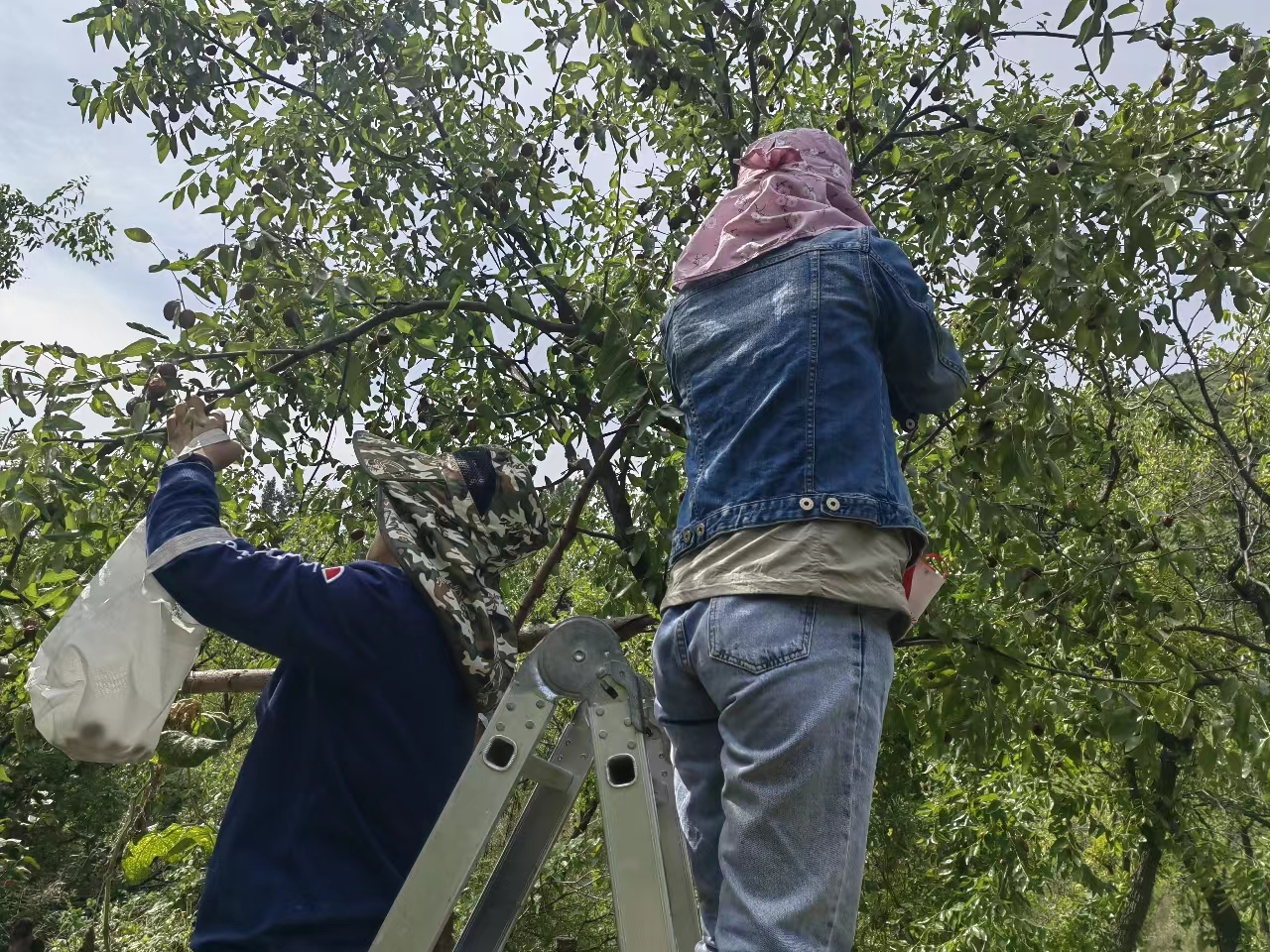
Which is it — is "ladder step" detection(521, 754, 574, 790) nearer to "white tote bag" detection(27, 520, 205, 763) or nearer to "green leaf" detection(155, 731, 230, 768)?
"white tote bag" detection(27, 520, 205, 763)

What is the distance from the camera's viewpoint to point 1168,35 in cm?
284

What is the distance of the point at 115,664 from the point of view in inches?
68.9

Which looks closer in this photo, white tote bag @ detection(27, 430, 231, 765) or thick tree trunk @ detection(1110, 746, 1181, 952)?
white tote bag @ detection(27, 430, 231, 765)

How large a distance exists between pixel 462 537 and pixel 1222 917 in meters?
12.4

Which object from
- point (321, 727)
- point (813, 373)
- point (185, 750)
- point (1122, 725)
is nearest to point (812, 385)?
point (813, 373)

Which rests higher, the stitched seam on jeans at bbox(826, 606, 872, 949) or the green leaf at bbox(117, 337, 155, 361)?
the green leaf at bbox(117, 337, 155, 361)

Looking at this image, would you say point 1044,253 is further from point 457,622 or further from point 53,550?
point 53,550

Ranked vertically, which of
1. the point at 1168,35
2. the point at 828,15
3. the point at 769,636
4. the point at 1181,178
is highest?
the point at 828,15

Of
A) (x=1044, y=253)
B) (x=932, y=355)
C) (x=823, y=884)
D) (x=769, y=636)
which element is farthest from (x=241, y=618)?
(x=1044, y=253)

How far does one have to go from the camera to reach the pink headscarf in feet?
5.59

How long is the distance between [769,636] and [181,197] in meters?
2.87

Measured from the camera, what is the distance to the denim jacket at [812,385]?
1484 millimetres

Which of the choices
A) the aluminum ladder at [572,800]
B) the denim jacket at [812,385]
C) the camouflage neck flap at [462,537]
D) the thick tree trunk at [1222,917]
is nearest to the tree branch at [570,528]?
the camouflage neck flap at [462,537]

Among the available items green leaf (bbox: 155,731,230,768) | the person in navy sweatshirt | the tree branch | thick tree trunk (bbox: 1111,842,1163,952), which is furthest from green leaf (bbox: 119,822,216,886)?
thick tree trunk (bbox: 1111,842,1163,952)
